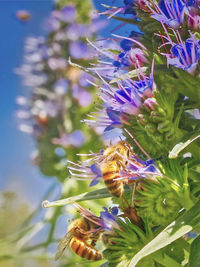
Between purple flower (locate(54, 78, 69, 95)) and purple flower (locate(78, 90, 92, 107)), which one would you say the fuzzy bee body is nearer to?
purple flower (locate(78, 90, 92, 107))

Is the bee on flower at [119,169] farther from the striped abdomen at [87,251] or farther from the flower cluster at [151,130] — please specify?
the striped abdomen at [87,251]

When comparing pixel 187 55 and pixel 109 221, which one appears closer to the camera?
pixel 187 55

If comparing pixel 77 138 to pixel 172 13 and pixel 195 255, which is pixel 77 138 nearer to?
pixel 172 13

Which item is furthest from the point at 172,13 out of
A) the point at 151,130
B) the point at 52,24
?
the point at 52,24

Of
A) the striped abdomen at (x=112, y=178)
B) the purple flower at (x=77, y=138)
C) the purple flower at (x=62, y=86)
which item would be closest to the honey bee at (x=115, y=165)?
the striped abdomen at (x=112, y=178)

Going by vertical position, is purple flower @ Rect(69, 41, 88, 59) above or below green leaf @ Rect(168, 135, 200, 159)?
below

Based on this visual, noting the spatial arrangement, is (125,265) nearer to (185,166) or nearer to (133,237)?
(133,237)

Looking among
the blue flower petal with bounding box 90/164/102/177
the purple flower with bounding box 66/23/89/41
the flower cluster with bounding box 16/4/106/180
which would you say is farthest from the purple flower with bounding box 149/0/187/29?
the purple flower with bounding box 66/23/89/41
